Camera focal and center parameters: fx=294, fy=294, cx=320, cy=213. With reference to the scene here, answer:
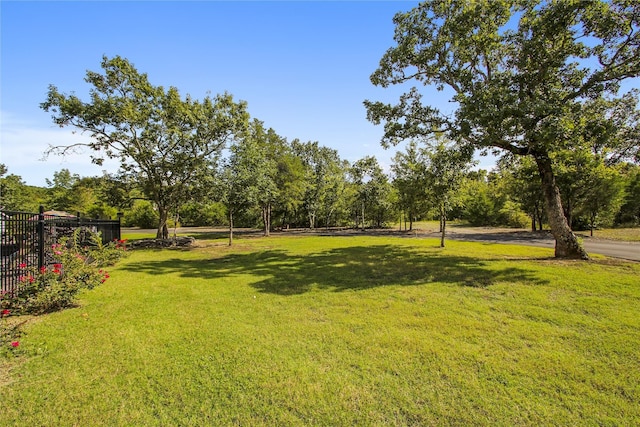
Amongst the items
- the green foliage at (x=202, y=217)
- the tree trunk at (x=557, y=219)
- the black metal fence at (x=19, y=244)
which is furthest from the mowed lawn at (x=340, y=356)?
the green foliage at (x=202, y=217)

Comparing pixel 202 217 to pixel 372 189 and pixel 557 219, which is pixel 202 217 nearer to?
pixel 372 189

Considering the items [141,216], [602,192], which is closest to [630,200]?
[602,192]

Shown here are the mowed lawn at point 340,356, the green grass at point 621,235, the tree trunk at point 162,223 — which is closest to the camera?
the mowed lawn at point 340,356

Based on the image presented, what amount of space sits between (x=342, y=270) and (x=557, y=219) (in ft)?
23.9

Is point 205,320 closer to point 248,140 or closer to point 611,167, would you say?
point 248,140

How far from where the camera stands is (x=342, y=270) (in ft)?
31.8

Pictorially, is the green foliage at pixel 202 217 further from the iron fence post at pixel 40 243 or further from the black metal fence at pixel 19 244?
the iron fence post at pixel 40 243

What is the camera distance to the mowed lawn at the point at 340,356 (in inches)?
114

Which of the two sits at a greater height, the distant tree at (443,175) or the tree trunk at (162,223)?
the distant tree at (443,175)

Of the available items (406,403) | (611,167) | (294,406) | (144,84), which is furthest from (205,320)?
(611,167)

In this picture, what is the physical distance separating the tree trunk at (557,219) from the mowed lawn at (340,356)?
2590 millimetres

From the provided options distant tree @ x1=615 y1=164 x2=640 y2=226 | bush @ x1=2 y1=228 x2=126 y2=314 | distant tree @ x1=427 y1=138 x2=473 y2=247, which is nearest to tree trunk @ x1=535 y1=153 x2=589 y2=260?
distant tree @ x1=427 y1=138 x2=473 y2=247

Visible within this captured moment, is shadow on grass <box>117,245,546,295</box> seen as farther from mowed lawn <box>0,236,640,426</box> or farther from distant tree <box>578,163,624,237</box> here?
distant tree <box>578,163,624,237</box>

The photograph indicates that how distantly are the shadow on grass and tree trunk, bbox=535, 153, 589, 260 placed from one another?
101 inches
